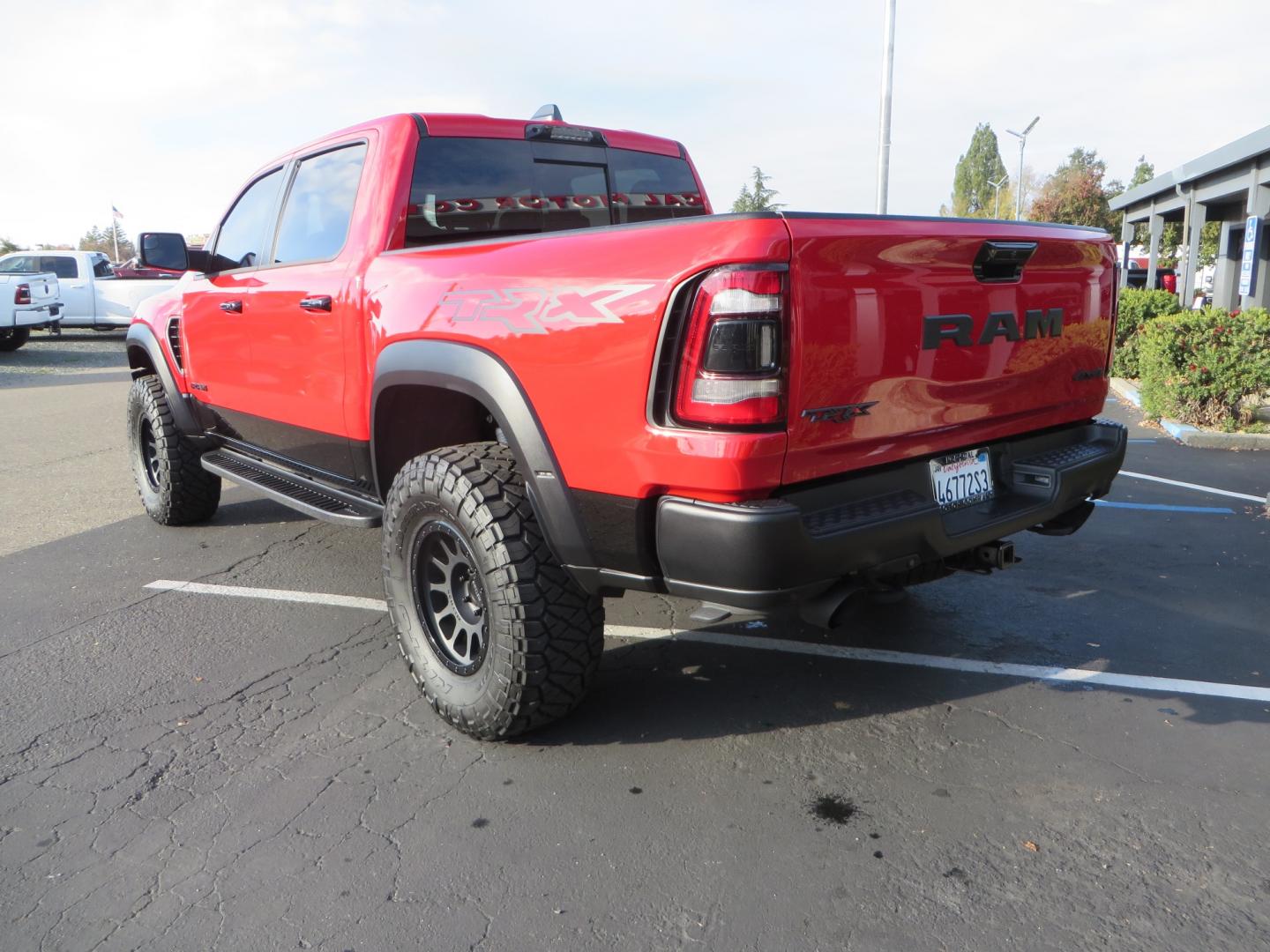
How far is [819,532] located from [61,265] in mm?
22496

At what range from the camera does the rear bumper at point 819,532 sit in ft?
8.00

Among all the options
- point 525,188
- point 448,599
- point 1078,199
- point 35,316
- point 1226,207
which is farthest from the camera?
point 1078,199

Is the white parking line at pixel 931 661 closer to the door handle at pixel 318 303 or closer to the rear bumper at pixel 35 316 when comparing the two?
the door handle at pixel 318 303

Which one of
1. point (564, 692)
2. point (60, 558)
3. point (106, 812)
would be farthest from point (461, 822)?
point (60, 558)

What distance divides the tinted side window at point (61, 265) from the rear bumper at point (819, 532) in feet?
72.2

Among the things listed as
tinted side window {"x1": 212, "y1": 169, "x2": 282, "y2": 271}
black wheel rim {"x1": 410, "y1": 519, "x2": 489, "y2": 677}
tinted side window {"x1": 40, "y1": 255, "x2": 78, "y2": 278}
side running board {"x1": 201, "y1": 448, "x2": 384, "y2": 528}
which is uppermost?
tinted side window {"x1": 40, "y1": 255, "x2": 78, "y2": 278}

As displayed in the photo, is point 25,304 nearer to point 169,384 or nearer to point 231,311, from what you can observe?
point 169,384

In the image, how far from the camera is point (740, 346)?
2393mm

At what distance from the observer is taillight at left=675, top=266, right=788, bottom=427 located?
238cm

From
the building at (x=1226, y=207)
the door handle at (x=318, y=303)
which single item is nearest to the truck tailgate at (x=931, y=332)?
the door handle at (x=318, y=303)

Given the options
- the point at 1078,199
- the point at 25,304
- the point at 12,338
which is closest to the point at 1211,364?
the point at 25,304

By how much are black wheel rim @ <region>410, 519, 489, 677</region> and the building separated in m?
14.6

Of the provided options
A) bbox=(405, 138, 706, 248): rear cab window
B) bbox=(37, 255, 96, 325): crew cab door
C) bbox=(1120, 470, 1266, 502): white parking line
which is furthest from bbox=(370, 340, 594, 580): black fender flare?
bbox=(37, 255, 96, 325): crew cab door

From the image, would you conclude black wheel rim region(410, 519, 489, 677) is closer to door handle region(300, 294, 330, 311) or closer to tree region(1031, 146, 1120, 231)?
door handle region(300, 294, 330, 311)
